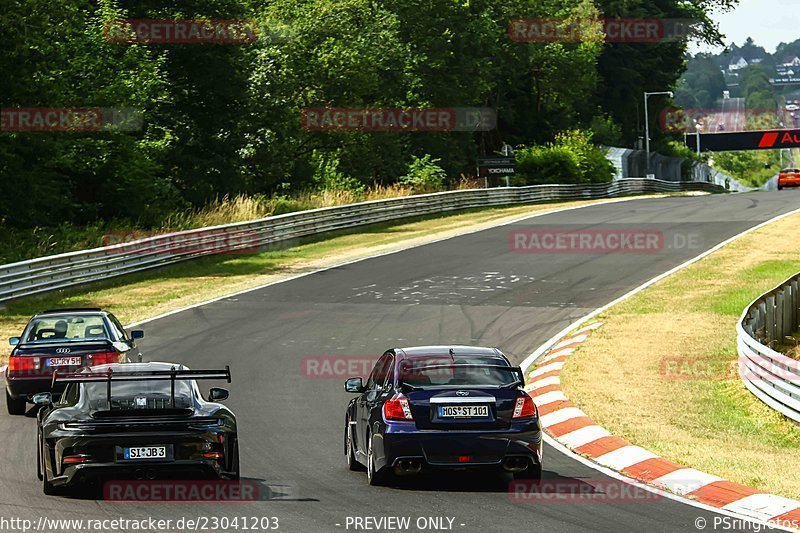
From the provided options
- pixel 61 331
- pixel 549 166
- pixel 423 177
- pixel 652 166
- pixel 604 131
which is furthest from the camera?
pixel 652 166

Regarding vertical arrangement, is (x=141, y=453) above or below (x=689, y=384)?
above

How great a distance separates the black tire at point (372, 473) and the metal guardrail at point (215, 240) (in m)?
18.5

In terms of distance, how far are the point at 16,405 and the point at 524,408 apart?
26.5ft

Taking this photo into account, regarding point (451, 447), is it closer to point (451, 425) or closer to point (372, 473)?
point (451, 425)

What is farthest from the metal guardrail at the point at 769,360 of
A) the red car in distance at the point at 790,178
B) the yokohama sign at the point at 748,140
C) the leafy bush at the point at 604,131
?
the yokohama sign at the point at 748,140

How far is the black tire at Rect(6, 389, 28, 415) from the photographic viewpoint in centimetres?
1666

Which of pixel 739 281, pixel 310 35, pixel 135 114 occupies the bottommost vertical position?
pixel 739 281

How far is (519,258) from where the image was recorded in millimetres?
35750

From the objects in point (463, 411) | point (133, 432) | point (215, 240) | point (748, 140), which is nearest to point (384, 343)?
point (463, 411)

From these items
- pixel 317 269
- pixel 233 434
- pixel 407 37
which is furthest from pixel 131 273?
pixel 407 37

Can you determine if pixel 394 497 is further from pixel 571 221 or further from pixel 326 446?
pixel 571 221

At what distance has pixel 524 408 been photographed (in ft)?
38.0

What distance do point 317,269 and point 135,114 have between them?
1294 centimetres

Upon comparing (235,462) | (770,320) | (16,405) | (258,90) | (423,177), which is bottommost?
(770,320)
